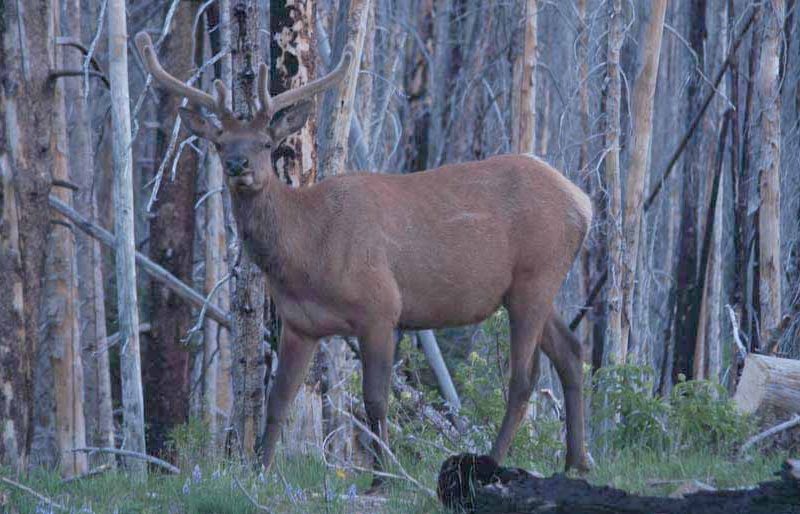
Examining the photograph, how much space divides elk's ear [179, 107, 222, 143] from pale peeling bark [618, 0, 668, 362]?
4.57 meters

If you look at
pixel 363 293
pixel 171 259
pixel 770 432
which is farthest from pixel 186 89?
pixel 171 259

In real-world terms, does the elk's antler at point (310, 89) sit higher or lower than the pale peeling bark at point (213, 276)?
higher

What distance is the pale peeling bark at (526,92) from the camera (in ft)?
42.0

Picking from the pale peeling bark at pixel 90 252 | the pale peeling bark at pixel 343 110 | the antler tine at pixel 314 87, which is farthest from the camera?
the pale peeling bark at pixel 90 252

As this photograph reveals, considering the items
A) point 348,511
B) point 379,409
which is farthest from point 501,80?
point 348,511

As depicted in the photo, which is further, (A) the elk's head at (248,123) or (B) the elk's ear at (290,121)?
(B) the elk's ear at (290,121)

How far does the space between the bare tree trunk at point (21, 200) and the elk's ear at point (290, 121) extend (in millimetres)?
3328

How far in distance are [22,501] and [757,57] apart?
877 cm

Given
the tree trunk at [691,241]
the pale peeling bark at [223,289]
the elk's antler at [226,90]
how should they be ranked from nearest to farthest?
the elk's antler at [226,90]
the pale peeling bark at [223,289]
the tree trunk at [691,241]

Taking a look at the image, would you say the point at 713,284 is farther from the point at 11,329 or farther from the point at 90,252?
the point at 11,329

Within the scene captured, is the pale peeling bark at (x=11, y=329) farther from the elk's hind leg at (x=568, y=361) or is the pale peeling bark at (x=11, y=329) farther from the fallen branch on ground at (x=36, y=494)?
the elk's hind leg at (x=568, y=361)

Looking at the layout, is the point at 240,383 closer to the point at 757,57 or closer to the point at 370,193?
the point at 370,193

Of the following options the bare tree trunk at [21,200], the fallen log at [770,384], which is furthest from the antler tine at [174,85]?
the fallen log at [770,384]

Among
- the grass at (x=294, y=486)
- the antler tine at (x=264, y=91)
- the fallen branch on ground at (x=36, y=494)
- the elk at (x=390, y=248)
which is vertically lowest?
the grass at (x=294, y=486)
